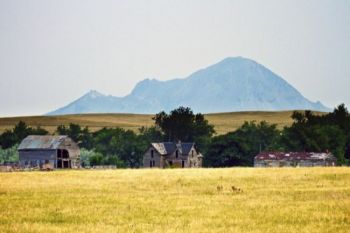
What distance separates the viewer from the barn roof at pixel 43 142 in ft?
389

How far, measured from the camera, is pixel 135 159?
427 ft

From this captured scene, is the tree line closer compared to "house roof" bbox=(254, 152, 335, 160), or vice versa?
"house roof" bbox=(254, 152, 335, 160)

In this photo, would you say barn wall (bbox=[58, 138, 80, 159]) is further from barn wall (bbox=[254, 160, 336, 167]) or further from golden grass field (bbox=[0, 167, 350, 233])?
Answer: golden grass field (bbox=[0, 167, 350, 233])

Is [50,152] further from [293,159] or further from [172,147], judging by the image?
[293,159]

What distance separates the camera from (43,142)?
119750mm

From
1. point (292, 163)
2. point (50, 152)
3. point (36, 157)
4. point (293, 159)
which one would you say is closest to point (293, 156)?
point (293, 159)

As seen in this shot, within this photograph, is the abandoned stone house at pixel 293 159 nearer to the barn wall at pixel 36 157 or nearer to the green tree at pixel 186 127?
the green tree at pixel 186 127

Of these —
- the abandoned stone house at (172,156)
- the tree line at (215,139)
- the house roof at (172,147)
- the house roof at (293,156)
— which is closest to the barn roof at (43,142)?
the tree line at (215,139)

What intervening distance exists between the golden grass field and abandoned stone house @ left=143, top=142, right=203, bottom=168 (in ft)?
243

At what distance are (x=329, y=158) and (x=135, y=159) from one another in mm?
37133

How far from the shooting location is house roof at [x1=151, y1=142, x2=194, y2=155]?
123m

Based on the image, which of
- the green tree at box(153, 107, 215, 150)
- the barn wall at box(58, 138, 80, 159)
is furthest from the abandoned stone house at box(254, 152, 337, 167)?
the barn wall at box(58, 138, 80, 159)

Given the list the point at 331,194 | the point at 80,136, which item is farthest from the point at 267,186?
the point at 80,136

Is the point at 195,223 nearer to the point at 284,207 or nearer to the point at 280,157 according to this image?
the point at 284,207
